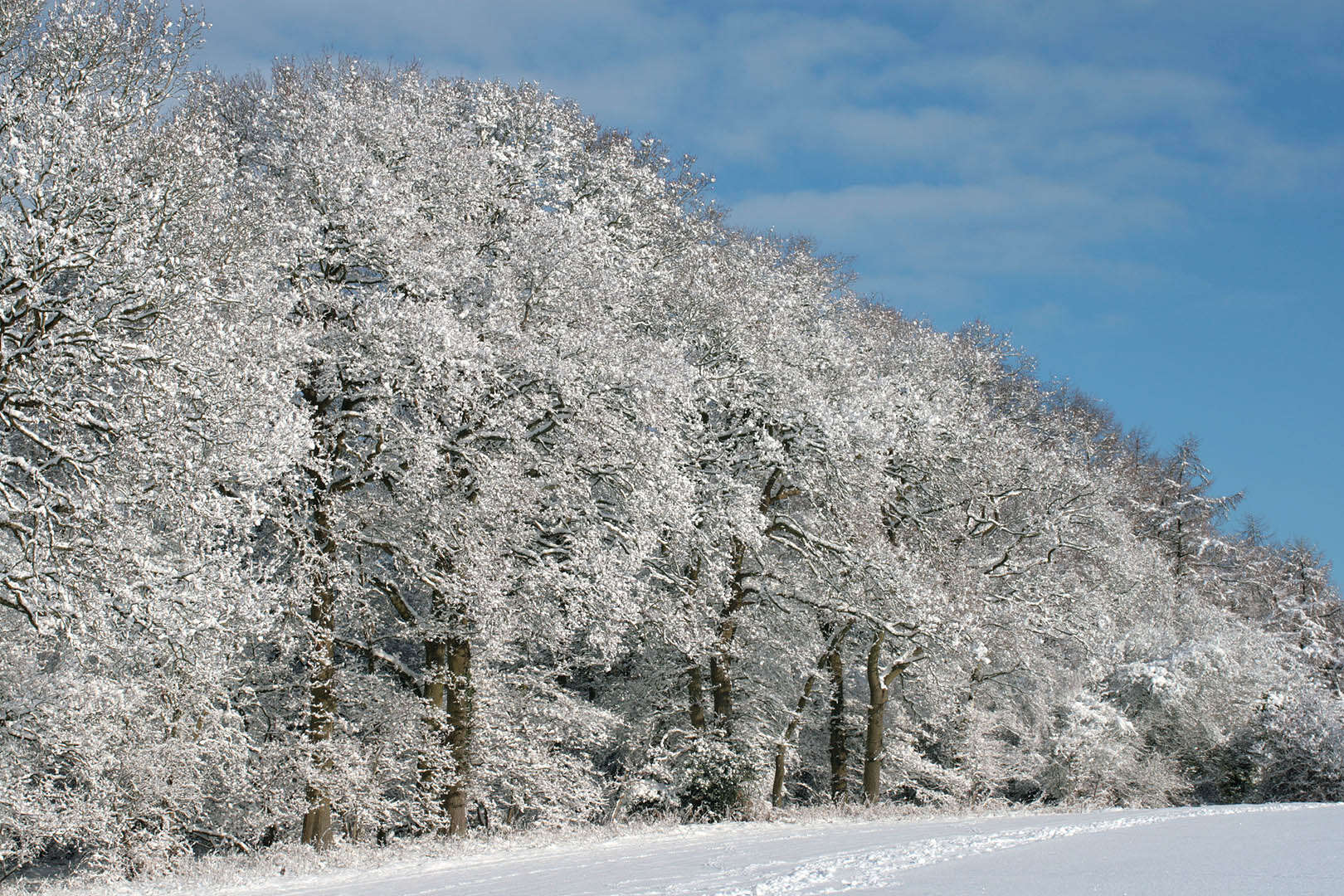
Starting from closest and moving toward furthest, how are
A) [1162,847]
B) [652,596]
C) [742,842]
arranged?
1. [1162,847]
2. [742,842]
3. [652,596]

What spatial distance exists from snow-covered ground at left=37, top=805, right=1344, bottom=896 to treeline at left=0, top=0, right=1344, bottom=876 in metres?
4.17

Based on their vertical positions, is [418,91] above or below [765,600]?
above

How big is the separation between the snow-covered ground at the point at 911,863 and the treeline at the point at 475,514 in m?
4.17

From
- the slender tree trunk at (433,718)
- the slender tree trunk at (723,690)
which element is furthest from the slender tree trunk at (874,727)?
the slender tree trunk at (433,718)

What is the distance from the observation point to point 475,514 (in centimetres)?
1775

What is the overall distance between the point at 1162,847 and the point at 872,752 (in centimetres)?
1765

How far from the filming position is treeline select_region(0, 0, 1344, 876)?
12.9m

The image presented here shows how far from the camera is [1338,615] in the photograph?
52.7 meters

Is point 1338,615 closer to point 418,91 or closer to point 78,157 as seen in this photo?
point 418,91

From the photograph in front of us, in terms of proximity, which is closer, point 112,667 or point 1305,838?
point 1305,838

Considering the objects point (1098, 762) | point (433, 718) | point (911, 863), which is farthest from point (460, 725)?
point (1098, 762)

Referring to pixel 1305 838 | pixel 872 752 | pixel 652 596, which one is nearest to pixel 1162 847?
pixel 1305 838

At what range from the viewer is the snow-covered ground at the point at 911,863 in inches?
279

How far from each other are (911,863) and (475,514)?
407 inches
